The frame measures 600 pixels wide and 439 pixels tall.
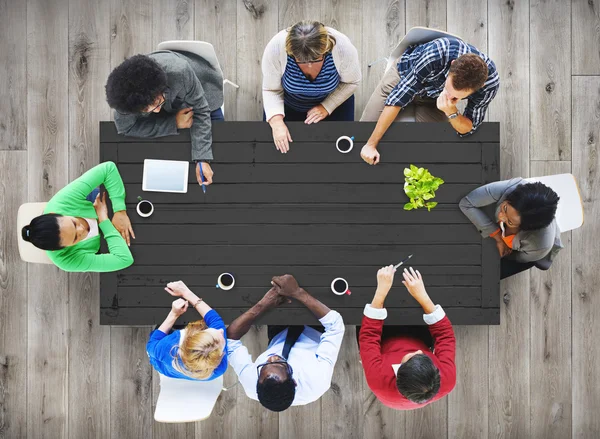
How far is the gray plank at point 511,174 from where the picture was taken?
8.54ft

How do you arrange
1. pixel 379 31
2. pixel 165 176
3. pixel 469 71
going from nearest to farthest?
pixel 469 71 → pixel 165 176 → pixel 379 31

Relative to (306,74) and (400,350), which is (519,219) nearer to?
(400,350)

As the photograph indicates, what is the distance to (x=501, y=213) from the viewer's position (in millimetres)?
1960

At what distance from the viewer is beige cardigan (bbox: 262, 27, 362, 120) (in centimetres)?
193

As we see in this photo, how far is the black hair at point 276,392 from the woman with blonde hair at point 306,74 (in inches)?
39.1

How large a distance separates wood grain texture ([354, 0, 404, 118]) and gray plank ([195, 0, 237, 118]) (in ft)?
2.17

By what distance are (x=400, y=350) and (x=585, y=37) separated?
210 cm

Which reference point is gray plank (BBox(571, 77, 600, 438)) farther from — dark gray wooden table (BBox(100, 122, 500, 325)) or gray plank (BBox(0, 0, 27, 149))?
gray plank (BBox(0, 0, 27, 149))

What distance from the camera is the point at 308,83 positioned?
2006mm

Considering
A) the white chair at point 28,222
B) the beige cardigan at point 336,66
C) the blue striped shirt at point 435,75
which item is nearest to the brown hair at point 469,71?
the blue striped shirt at point 435,75

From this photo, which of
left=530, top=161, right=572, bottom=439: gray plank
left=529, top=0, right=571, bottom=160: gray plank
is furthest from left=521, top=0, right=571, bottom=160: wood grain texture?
left=530, top=161, right=572, bottom=439: gray plank

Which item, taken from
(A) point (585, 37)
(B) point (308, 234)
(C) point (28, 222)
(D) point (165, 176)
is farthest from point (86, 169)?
(A) point (585, 37)

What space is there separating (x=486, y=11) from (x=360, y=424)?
2.49m

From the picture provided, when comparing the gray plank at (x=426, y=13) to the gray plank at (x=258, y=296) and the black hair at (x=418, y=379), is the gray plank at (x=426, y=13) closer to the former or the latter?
the gray plank at (x=258, y=296)
